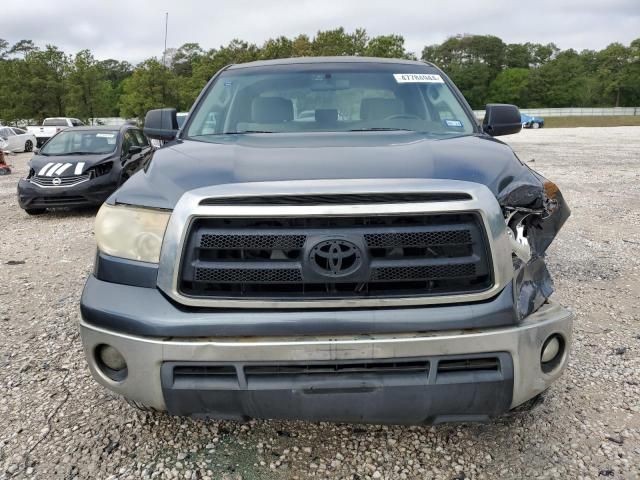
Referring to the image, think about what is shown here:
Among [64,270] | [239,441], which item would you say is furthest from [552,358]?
[64,270]

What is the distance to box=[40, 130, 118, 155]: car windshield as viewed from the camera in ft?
32.9

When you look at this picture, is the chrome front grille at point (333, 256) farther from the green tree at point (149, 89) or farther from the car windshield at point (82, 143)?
the green tree at point (149, 89)

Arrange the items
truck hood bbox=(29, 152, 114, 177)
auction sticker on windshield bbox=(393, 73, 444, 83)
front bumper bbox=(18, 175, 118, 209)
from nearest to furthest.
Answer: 1. auction sticker on windshield bbox=(393, 73, 444, 83)
2. front bumper bbox=(18, 175, 118, 209)
3. truck hood bbox=(29, 152, 114, 177)

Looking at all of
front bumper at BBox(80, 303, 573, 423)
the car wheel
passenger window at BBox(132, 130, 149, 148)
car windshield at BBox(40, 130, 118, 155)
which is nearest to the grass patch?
passenger window at BBox(132, 130, 149, 148)

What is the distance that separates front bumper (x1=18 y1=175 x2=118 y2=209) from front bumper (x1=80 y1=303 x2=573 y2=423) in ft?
25.8

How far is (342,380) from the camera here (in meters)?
1.96

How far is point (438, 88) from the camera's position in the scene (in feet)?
12.0

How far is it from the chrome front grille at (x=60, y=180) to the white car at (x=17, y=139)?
17493 mm

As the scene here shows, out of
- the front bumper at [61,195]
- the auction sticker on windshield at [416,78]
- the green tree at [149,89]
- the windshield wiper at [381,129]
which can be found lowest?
the front bumper at [61,195]

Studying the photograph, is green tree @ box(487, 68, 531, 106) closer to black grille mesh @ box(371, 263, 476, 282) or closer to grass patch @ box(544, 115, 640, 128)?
grass patch @ box(544, 115, 640, 128)

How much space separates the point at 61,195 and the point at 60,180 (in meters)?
0.26

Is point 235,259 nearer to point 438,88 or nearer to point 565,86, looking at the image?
point 438,88

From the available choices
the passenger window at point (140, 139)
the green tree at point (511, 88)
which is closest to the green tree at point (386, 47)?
the passenger window at point (140, 139)

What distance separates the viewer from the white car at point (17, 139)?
24.2 meters
